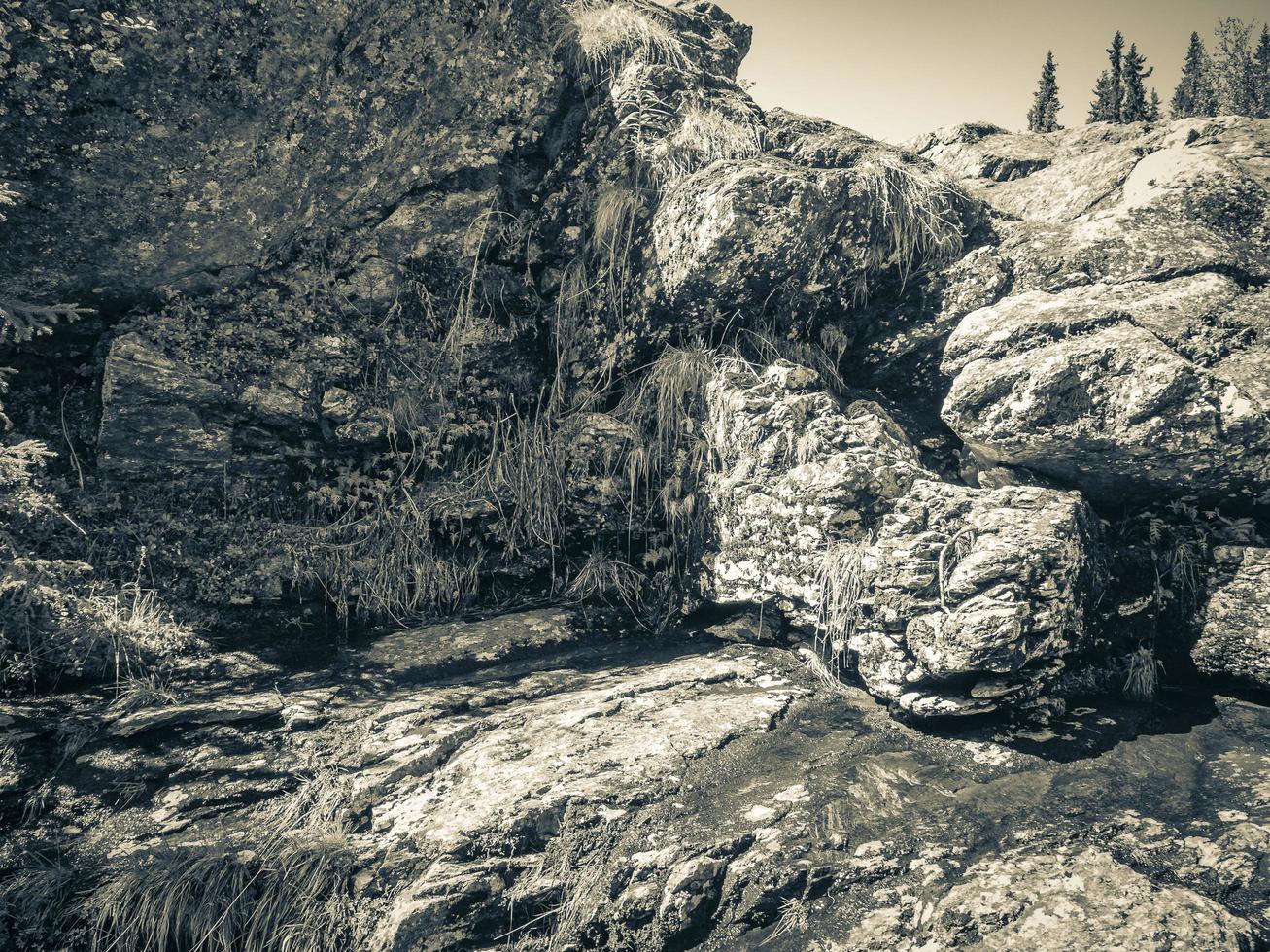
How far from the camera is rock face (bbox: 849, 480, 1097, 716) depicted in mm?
3480

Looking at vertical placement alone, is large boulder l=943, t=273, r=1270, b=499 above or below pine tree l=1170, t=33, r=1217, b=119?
below

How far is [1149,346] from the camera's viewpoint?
4.05 meters

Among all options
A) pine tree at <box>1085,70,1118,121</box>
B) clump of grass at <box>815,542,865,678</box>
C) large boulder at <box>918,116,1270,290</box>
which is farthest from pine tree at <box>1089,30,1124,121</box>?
clump of grass at <box>815,542,865,678</box>

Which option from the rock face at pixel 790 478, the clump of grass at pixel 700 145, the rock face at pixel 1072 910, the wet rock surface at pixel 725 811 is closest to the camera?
the rock face at pixel 1072 910

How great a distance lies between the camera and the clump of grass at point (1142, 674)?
370cm

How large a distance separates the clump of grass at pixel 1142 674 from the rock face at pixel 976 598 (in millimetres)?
435

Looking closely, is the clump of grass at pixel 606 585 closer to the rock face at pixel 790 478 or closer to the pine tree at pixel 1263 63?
the rock face at pixel 790 478

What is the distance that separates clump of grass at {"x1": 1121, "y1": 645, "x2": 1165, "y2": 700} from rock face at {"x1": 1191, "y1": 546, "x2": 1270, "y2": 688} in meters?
0.24

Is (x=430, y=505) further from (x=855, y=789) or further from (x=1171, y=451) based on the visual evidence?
(x=1171, y=451)

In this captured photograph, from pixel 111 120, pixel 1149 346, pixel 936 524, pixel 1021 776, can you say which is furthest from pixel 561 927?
pixel 111 120

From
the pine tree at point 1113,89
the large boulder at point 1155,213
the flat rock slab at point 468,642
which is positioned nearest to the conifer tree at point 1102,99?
the pine tree at point 1113,89

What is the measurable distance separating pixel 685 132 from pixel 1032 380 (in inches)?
121

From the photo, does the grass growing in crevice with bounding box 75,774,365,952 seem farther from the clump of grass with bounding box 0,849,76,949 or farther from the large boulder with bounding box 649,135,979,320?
the large boulder with bounding box 649,135,979,320

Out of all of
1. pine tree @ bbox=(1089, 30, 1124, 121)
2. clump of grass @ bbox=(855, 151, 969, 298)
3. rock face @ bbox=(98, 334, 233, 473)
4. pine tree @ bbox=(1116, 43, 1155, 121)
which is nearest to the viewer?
rock face @ bbox=(98, 334, 233, 473)
